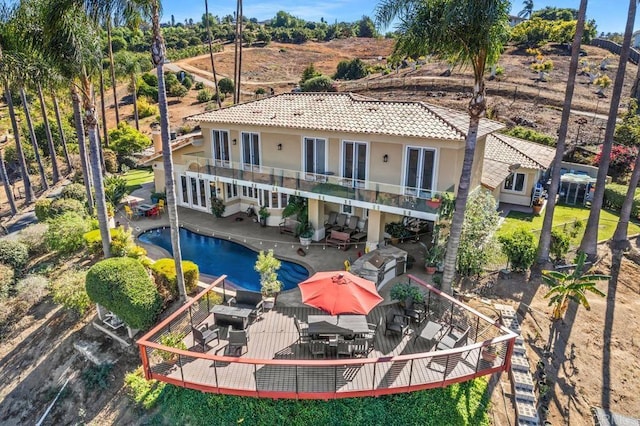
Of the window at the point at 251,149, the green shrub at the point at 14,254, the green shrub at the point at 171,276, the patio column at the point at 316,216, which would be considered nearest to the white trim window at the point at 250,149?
the window at the point at 251,149

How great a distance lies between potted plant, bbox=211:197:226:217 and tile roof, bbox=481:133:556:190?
651 inches

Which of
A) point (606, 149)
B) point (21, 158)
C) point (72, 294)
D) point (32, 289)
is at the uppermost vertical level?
point (606, 149)

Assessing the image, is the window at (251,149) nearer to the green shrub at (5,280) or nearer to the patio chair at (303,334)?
the green shrub at (5,280)

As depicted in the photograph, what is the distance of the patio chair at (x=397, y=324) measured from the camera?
526 inches

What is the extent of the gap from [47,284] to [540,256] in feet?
79.0

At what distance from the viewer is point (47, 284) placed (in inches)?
747

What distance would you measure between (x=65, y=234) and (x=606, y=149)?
91.0 feet

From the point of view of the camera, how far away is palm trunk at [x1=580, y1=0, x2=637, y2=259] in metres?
17.7

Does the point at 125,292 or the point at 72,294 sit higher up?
the point at 125,292

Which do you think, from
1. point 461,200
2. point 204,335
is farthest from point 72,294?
point 461,200

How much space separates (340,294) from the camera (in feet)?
41.7

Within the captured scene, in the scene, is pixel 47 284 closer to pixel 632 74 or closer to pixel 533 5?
pixel 632 74

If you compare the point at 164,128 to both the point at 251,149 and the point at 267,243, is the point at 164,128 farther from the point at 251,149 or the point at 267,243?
the point at 251,149

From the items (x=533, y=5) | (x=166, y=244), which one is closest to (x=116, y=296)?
(x=166, y=244)
